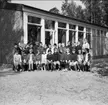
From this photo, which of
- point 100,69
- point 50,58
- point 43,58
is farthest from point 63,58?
point 100,69

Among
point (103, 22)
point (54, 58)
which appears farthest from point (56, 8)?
point (54, 58)

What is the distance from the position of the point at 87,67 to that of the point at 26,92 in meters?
4.65

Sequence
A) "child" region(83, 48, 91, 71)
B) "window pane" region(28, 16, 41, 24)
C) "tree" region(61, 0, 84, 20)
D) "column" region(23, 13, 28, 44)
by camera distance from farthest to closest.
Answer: "tree" region(61, 0, 84, 20) → "window pane" region(28, 16, 41, 24) → "column" region(23, 13, 28, 44) → "child" region(83, 48, 91, 71)

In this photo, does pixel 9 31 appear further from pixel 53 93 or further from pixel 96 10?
pixel 96 10

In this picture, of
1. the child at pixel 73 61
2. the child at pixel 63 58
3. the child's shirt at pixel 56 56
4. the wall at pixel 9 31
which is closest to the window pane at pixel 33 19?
the wall at pixel 9 31

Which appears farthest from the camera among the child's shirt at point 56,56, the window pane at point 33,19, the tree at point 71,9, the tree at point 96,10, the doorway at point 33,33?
the tree at point 71,9

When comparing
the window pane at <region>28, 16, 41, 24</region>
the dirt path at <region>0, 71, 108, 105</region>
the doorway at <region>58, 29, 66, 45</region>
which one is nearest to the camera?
the dirt path at <region>0, 71, 108, 105</region>

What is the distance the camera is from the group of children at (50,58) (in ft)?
31.7

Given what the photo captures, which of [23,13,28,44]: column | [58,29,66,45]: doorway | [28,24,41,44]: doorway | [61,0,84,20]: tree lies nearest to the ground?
[23,13,28,44]: column

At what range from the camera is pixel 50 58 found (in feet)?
32.1

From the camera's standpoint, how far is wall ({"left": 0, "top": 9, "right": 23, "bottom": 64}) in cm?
1109

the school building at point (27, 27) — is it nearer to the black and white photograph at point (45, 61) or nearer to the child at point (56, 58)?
the black and white photograph at point (45, 61)

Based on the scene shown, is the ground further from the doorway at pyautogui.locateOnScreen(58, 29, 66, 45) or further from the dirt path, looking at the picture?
the doorway at pyautogui.locateOnScreen(58, 29, 66, 45)

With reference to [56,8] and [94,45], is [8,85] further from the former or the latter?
[56,8]
